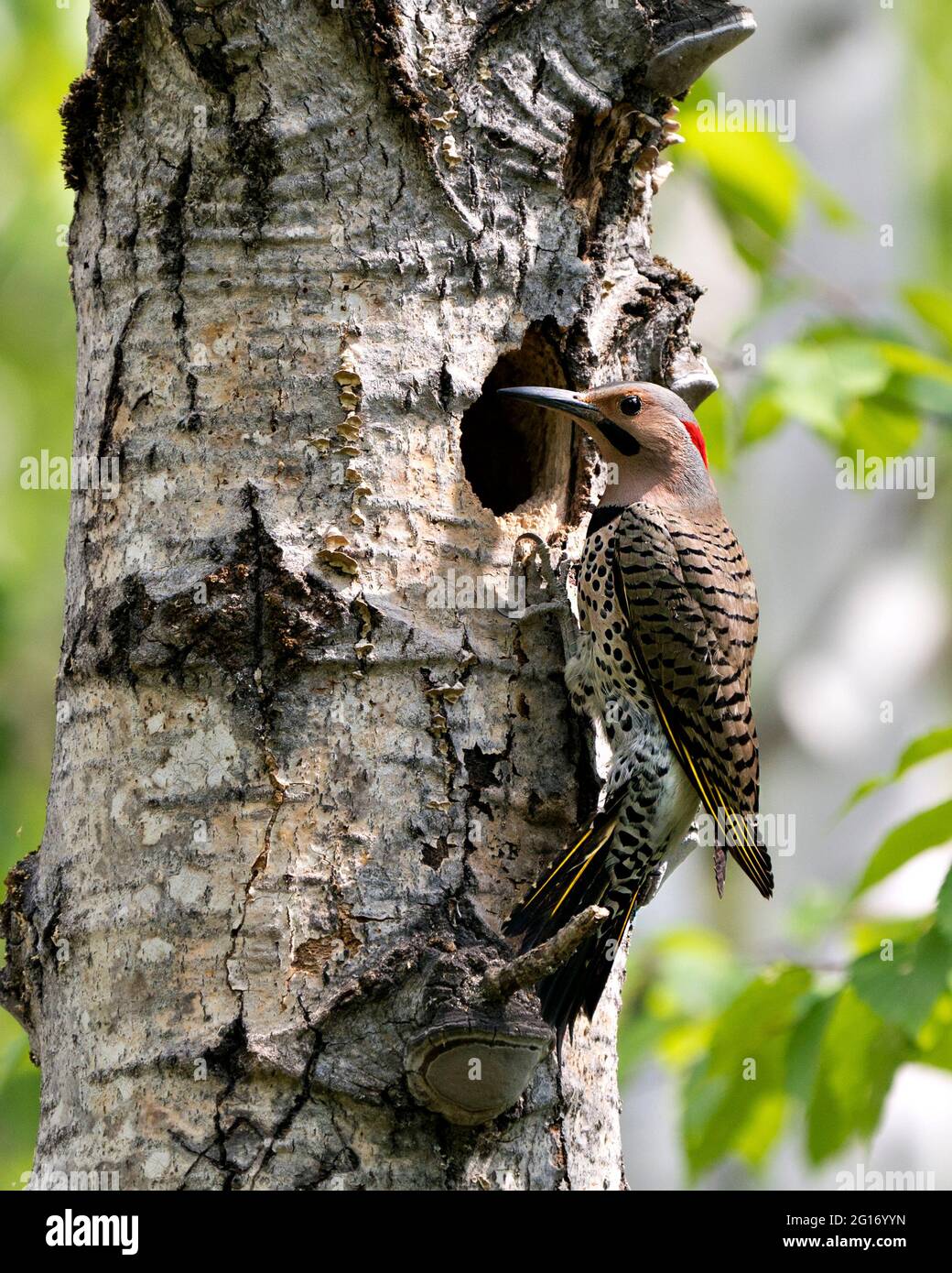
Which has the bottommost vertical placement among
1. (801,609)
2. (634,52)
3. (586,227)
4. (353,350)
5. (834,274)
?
(353,350)

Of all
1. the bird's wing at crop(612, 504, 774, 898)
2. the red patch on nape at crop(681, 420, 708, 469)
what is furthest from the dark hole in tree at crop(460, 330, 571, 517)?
the red patch on nape at crop(681, 420, 708, 469)

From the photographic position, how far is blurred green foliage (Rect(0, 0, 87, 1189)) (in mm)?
5218

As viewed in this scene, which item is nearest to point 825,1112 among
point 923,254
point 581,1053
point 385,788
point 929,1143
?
point 581,1053

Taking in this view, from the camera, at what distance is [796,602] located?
31.9 feet

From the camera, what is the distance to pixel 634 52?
127 inches

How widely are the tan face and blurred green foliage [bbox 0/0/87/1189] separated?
1.24 metres

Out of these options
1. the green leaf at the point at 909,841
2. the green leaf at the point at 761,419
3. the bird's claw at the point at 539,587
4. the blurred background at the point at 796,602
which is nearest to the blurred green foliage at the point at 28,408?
the blurred background at the point at 796,602

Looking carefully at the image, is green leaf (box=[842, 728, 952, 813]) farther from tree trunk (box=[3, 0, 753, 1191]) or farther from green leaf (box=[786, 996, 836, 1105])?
tree trunk (box=[3, 0, 753, 1191])

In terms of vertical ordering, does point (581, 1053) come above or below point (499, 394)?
below

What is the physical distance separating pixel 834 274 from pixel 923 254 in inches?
234

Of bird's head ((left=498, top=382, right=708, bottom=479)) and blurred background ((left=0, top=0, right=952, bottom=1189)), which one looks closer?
bird's head ((left=498, top=382, right=708, bottom=479))

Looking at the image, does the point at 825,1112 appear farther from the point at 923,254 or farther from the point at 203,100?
the point at 923,254

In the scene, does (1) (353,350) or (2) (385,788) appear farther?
(1) (353,350)

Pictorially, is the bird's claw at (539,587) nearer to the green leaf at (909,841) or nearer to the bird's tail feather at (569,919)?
the bird's tail feather at (569,919)
